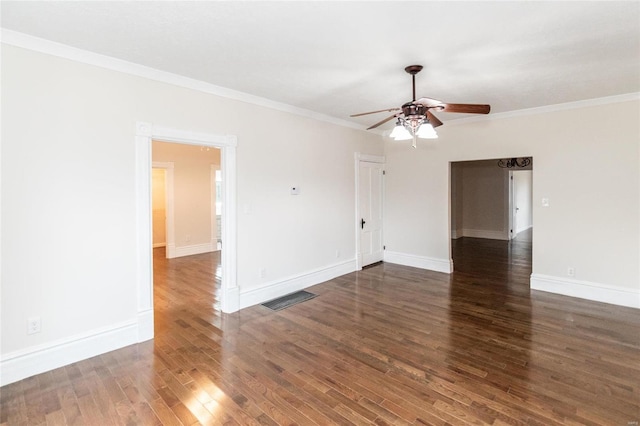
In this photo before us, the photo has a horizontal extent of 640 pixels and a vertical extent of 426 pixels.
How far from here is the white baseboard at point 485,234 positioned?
964 cm

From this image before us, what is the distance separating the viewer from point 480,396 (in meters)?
2.41

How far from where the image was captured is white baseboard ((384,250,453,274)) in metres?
5.96

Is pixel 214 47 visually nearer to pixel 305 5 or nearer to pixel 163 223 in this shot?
pixel 305 5

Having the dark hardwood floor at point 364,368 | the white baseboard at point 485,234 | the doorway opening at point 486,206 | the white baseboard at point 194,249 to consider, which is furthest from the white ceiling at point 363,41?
the white baseboard at point 485,234

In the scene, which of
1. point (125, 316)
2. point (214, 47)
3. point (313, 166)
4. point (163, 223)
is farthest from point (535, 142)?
point (163, 223)

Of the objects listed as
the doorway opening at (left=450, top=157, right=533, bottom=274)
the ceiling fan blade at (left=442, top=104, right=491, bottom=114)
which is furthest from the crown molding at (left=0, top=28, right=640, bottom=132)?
the doorway opening at (left=450, top=157, right=533, bottom=274)

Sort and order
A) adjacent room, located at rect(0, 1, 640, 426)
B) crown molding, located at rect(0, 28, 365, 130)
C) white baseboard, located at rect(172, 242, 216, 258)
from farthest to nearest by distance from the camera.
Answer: white baseboard, located at rect(172, 242, 216, 258) → crown molding, located at rect(0, 28, 365, 130) → adjacent room, located at rect(0, 1, 640, 426)

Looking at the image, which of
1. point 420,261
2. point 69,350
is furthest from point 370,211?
point 69,350

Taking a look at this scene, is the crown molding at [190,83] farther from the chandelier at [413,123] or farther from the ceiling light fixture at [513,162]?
the ceiling light fixture at [513,162]

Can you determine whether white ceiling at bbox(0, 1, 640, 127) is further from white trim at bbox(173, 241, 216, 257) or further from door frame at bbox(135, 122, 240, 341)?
white trim at bbox(173, 241, 216, 257)

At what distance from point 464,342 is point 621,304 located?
9.09 ft

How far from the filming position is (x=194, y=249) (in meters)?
7.84

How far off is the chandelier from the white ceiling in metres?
0.49

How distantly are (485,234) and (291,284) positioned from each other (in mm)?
7678
